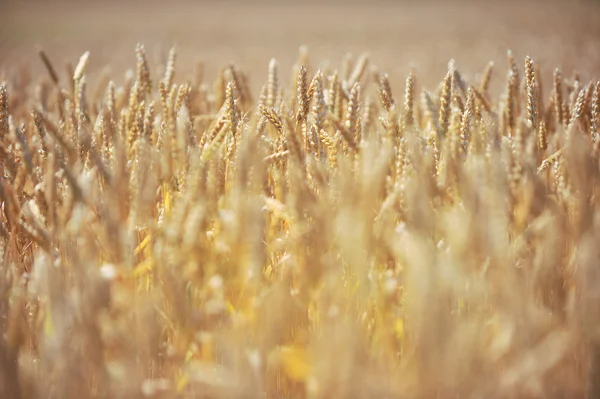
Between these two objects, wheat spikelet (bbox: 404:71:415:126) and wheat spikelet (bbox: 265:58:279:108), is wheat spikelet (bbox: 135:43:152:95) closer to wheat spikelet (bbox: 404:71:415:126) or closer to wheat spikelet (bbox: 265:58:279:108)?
wheat spikelet (bbox: 265:58:279:108)

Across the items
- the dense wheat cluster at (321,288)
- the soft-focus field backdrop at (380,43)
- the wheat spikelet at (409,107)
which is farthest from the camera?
the soft-focus field backdrop at (380,43)

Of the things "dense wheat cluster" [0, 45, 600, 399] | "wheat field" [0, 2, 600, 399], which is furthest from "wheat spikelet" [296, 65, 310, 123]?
"dense wheat cluster" [0, 45, 600, 399]

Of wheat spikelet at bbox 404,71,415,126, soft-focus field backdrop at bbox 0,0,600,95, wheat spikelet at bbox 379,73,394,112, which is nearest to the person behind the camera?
wheat spikelet at bbox 404,71,415,126

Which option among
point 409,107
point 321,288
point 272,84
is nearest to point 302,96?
point 409,107

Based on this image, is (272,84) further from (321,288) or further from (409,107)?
(321,288)

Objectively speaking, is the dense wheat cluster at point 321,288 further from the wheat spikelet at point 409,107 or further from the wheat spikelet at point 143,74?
the wheat spikelet at point 143,74

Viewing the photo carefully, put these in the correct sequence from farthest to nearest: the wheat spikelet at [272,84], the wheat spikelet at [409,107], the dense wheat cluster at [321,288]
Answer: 1. the wheat spikelet at [272,84]
2. the wheat spikelet at [409,107]
3. the dense wheat cluster at [321,288]

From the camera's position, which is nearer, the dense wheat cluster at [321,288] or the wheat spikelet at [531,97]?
the dense wheat cluster at [321,288]

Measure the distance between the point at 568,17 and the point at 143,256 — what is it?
748 centimetres

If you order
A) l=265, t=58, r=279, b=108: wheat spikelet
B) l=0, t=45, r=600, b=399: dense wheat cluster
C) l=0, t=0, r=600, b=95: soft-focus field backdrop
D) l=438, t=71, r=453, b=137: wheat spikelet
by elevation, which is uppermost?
l=0, t=0, r=600, b=95: soft-focus field backdrop

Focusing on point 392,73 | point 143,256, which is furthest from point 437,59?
point 143,256

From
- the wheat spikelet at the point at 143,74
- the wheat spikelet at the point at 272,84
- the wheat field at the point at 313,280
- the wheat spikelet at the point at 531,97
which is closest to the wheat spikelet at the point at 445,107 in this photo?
the wheat field at the point at 313,280

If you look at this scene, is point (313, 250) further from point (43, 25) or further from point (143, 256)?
point (43, 25)

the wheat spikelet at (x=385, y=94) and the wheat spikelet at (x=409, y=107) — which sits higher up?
the wheat spikelet at (x=385, y=94)
